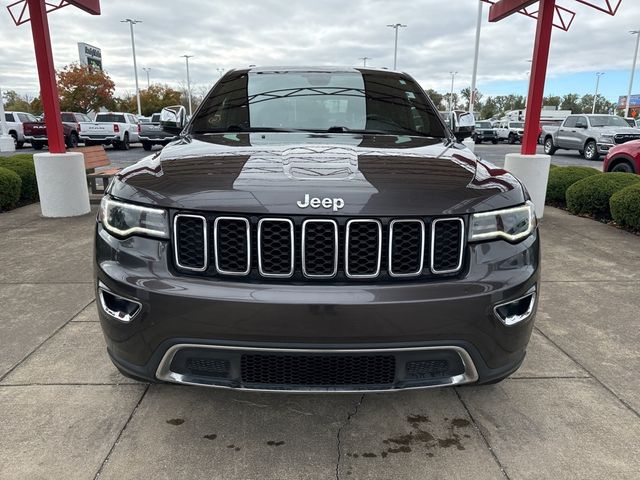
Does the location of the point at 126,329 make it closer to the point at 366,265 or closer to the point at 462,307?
the point at 366,265

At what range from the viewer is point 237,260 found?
197cm

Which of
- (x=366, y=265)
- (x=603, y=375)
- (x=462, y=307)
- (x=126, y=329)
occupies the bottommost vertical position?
(x=603, y=375)

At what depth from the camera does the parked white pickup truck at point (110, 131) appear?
23000 millimetres

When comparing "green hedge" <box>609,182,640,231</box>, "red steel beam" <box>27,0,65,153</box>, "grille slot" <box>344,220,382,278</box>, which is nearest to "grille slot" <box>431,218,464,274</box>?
"grille slot" <box>344,220,382,278</box>

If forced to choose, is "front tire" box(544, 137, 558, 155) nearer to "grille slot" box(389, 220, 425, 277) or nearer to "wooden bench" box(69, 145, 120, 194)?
"wooden bench" box(69, 145, 120, 194)

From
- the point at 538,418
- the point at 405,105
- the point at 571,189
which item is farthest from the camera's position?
the point at 571,189

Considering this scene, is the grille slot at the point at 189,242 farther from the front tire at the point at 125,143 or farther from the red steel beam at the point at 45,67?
the front tire at the point at 125,143

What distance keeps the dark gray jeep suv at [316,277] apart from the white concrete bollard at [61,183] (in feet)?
17.6

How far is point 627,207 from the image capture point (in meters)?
6.27

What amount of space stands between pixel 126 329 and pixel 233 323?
48 cm

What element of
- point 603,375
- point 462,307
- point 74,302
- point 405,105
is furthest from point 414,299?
point 74,302

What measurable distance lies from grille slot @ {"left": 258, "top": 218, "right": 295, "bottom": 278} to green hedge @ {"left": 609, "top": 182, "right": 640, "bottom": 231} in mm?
5802

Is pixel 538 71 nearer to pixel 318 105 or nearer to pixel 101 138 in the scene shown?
pixel 318 105

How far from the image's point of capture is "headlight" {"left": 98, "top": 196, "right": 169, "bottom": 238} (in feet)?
6.57
